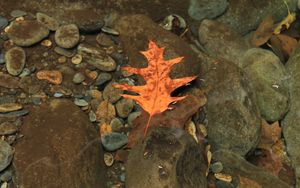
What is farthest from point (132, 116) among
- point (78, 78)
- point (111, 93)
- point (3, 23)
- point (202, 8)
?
point (202, 8)

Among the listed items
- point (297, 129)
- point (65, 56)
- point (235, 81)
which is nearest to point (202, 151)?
point (235, 81)

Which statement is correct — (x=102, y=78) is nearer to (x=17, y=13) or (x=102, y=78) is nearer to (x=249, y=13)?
(x=17, y=13)

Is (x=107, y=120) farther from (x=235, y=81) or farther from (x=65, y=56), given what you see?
(x=235, y=81)

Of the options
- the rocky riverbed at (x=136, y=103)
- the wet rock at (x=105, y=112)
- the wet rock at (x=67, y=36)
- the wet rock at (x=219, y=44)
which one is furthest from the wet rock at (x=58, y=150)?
the wet rock at (x=219, y=44)

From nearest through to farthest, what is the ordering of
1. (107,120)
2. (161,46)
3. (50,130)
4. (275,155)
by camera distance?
(50,130), (107,120), (161,46), (275,155)

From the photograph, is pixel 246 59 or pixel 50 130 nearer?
pixel 50 130

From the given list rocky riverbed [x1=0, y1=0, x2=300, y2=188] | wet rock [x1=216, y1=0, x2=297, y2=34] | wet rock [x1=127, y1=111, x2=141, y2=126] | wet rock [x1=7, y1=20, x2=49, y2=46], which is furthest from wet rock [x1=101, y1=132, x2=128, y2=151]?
wet rock [x1=216, y1=0, x2=297, y2=34]
